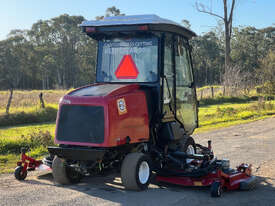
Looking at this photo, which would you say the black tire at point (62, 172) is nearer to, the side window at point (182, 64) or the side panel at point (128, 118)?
the side panel at point (128, 118)

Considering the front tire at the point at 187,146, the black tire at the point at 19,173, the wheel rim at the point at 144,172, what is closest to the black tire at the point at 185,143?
the front tire at the point at 187,146

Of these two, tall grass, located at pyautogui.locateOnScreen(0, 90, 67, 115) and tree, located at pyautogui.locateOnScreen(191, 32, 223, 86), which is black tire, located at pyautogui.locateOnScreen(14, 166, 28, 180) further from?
tree, located at pyautogui.locateOnScreen(191, 32, 223, 86)

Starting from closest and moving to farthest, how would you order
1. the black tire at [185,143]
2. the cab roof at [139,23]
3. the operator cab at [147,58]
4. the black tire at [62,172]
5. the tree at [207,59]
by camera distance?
the black tire at [62,172] < the cab roof at [139,23] < the operator cab at [147,58] < the black tire at [185,143] < the tree at [207,59]

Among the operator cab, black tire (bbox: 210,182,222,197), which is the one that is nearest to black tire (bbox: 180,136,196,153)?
the operator cab

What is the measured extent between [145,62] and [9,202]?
3.19m

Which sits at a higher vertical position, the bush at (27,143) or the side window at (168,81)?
the side window at (168,81)

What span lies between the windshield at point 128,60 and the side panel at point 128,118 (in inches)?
20.0

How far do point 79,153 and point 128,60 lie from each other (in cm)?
206

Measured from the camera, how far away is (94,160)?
5535mm

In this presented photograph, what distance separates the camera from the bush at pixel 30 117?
16.3 m

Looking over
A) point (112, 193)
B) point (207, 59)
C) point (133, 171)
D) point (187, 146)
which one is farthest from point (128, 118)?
point (207, 59)

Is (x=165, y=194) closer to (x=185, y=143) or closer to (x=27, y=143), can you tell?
(x=185, y=143)

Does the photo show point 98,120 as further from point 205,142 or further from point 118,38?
point 205,142

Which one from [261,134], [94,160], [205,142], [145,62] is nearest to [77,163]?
[94,160]
